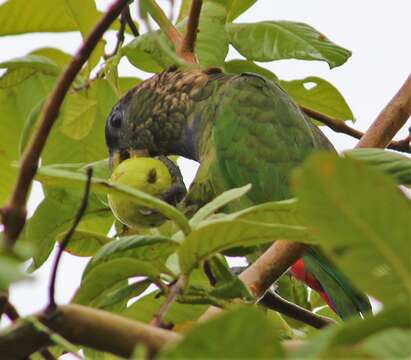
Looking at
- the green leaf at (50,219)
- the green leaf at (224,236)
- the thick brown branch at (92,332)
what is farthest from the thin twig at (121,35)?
the thick brown branch at (92,332)

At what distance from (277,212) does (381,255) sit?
→ 433mm

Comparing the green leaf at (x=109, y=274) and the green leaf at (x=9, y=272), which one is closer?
the green leaf at (x=9, y=272)

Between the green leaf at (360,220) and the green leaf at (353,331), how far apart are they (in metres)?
0.01

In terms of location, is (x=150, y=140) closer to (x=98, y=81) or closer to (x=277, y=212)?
(x=98, y=81)

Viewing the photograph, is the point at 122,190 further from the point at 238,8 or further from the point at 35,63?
the point at 238,8

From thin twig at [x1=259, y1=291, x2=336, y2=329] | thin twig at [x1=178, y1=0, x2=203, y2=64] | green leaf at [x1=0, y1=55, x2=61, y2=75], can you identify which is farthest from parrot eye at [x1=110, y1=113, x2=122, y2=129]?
green leaf at [x1=0, y1=55, x2=61, y2=75]

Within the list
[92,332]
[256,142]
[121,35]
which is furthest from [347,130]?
[92,332]

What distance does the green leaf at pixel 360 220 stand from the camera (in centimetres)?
48

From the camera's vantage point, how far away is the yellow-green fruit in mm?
1663

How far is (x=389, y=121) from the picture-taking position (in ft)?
5.47

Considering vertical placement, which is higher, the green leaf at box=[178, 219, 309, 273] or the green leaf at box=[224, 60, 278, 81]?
the green leaf at box=[178, 219, 309, 273]

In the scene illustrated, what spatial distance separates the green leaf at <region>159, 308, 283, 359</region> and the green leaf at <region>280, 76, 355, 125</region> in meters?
1.58

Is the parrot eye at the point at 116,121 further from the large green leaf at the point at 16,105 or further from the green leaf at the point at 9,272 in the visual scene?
the green leaf at the point at 9,272

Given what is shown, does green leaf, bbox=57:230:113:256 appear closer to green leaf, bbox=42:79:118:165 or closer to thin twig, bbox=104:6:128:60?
green leaf, bbox=42:79:118:165
